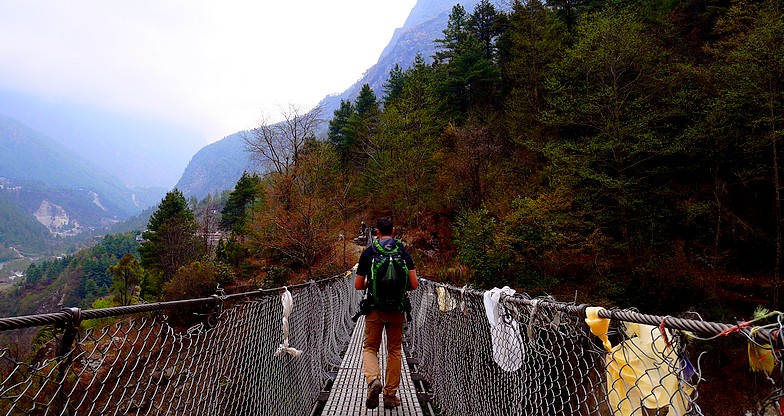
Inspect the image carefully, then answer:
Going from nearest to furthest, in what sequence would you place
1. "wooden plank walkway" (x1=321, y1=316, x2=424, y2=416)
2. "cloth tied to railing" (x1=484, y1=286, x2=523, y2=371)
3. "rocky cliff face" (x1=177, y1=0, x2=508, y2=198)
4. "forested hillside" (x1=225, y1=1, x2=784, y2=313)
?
"cloth tied to railing" (x1=484, y1=286, x2=523, y2=371)
"wooden plank walkway" (x1=321, y1=316, x2=424, y2=416)
"forested hillside" (x1=225, y1=1, x2=784, y2=313)
"rocky cliff face" (x1=177, y1=0, x2=508, y2=198)

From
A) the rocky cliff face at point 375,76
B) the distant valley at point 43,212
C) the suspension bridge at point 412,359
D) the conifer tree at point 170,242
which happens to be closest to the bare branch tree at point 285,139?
the conifer tree at point 170,242

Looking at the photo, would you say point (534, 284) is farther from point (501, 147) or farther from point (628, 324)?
point (628, 324)

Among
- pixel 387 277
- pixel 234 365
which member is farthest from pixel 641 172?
pixel 234 365

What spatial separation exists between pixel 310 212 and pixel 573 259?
1001 centimetres

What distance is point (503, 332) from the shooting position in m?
1.92

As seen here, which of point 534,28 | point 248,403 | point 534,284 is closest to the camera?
point 248,403

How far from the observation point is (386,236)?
277cm

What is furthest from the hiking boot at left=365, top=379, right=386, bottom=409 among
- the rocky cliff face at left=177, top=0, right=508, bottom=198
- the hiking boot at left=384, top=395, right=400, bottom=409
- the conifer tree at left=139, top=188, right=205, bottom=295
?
the rocky cliff face at left=177, top=0, right=508, bottom=198

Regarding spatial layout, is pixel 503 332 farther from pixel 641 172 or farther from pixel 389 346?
pixel 641 172

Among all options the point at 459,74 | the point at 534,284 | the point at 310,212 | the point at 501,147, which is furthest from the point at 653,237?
the point at 459,74

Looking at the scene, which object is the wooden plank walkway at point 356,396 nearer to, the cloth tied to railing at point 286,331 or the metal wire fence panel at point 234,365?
the metal wire fence panel at point 234,365

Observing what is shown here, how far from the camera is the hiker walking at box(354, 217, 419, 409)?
253 cm

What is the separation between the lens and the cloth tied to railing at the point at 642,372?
2.87ft

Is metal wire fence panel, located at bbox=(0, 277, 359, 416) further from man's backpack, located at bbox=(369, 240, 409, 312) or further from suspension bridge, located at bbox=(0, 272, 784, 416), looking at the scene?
man's backpack, located at bbox=(369, 240, 409, 312)
